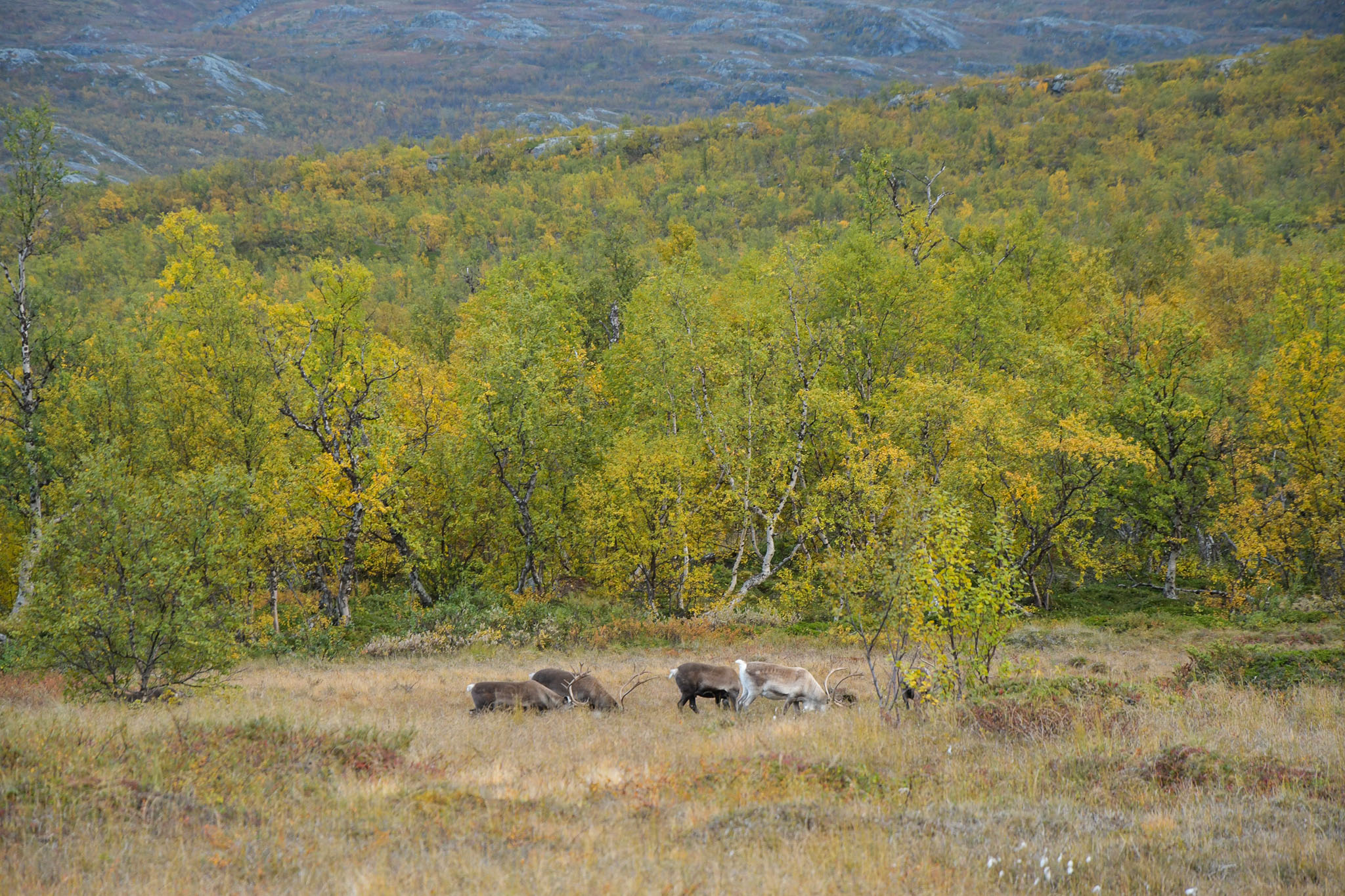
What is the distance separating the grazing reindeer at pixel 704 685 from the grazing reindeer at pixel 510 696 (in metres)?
2.31

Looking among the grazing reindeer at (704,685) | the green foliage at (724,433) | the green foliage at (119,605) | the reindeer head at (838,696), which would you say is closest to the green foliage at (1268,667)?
the green foliage at (724,433)

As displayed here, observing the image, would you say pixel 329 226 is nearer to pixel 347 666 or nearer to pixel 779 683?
pixel 347 666

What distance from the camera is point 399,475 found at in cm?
2770

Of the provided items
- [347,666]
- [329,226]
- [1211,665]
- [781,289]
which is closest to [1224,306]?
[781,289]

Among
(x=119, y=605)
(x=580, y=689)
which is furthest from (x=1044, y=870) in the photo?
(x=119, y=605)

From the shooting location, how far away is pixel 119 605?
527 inches

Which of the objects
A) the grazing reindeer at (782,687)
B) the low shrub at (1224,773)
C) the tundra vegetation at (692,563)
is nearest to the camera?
the tundra vegetation at (692,563)

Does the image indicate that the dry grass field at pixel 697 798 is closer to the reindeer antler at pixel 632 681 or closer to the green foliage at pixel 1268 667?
the green foliage at pixel 1268 667

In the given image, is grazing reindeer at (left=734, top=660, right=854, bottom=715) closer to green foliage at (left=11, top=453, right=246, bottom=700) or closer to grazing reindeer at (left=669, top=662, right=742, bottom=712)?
grazing reindeer at (left=669, top=662, right=742, bottom=712)

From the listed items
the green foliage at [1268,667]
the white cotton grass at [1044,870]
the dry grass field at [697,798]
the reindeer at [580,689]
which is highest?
the white cotton grass at [1044,870]

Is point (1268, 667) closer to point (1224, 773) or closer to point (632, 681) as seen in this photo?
point (1224, 773)

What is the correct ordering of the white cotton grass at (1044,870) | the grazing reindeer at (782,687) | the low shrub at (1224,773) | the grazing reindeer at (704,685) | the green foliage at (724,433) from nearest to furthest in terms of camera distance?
1. the white cotton grass at (1044,870)
2. the low shrub at (1224,773)
3. the grazing reindeer at (782,687)
4. the grazing reindeer at (704,685)
5. the green foliage at (724,433)

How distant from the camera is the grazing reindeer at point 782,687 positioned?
13836 mm

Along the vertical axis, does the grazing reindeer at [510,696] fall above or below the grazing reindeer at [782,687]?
below
